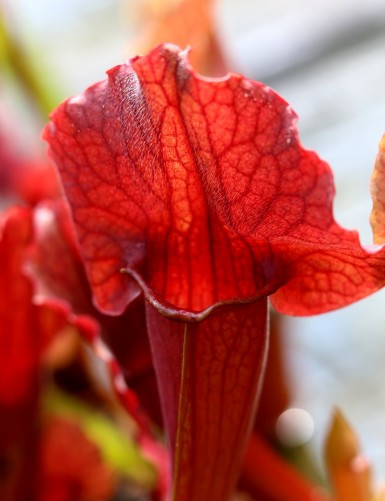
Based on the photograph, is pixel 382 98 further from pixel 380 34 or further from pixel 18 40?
pixel 18 40

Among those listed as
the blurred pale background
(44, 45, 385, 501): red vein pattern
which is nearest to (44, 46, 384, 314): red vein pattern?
(44, 45, 385, 501): red vein pattern

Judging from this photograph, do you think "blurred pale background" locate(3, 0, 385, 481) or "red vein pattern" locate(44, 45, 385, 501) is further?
"blurred pale background" locate(3, 0, 385, 481)

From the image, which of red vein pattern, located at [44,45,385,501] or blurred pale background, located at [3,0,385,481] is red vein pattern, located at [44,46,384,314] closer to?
red vein pattern, located at [44,45,385,501]

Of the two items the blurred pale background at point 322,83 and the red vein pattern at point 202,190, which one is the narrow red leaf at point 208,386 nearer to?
the red vein pattern at point 202,190

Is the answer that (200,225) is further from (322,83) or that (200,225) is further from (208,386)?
(322,83)

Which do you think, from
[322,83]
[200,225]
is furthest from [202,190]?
[322,83]

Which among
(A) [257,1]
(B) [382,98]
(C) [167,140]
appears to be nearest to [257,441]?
(C) [167,140]

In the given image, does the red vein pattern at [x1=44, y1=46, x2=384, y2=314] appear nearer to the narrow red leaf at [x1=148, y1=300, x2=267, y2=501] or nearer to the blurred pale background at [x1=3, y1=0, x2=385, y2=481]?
the narrow red leaf at [x1=148, y1=300, x2=267, y2=501]

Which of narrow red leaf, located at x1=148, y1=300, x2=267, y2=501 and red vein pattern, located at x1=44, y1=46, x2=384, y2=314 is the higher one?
red vein pattern, located at x1=44, y1=46, x2=384, y2=314
